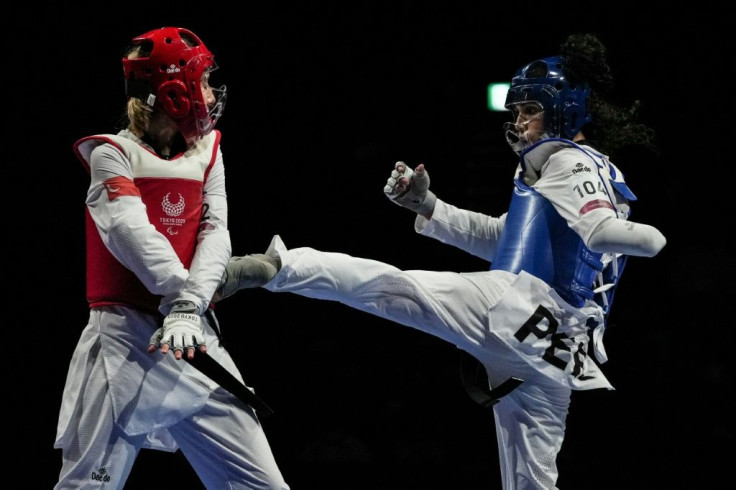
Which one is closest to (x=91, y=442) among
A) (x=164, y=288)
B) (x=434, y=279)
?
(x=164, y=288)

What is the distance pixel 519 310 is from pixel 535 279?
147mm

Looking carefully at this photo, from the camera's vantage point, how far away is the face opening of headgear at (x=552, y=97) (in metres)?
3.87

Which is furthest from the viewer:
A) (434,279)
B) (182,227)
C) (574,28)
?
(574,28)

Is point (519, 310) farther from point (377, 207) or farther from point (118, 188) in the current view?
point (377, 207)

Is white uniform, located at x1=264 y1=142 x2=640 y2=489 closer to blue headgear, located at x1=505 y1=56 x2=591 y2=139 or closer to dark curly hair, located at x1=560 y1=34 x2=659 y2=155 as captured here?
blue headgear, located at x1=505 y1=56 x2=591 y2=139

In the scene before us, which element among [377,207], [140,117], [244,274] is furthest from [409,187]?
[377,207]

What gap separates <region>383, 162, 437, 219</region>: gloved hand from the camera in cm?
402

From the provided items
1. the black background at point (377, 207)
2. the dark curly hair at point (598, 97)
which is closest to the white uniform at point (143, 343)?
the dark curly hair at point (598, 97)

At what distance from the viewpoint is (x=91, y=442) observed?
2.98 metres

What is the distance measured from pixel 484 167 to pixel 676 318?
1.50m

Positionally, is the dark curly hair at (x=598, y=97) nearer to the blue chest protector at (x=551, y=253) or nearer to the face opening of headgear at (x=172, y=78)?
the blue chest protector at (x=551, y=253)

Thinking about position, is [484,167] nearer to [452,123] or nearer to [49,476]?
[452,123]

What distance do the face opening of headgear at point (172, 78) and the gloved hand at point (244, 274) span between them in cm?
46

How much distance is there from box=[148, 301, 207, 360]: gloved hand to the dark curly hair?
192 cm
